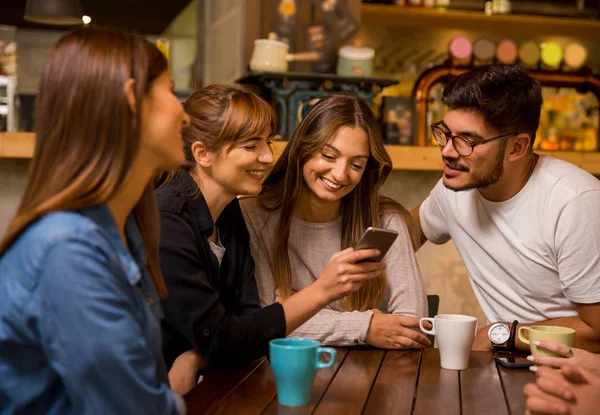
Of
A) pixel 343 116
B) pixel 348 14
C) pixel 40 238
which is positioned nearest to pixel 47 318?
pixel 40 238

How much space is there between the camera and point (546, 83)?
426 cm

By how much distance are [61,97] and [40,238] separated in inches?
7.4

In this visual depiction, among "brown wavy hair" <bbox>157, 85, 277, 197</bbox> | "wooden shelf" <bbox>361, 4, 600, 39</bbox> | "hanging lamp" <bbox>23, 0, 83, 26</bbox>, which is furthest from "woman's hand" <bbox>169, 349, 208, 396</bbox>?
"wooden shelf" <bbox>361, 4, 600, 39</bbox>

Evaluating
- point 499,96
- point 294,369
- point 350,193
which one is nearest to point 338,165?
point 350,193

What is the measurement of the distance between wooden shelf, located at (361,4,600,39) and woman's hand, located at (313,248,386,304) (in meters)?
2.96

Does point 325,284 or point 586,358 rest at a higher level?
point 325,284

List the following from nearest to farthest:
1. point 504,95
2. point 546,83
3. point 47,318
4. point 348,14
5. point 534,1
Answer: point 47,318 < point 504,95 < point 348,14 < point 546,83 < point 534,1

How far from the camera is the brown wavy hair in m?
1.77

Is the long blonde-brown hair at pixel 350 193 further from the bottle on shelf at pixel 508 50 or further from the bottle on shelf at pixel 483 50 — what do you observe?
the bottle on shelf at pixel 508 50

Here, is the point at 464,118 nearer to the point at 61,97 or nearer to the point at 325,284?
the point at 325,284

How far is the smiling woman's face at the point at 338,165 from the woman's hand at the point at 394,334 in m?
0.41

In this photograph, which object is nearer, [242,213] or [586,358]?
[586,358]

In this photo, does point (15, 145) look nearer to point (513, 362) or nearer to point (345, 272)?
point (345, 272)

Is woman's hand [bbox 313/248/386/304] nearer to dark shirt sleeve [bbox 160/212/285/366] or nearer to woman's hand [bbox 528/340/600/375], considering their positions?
dark shirt sleeve [bbox 160/212/285/366]
